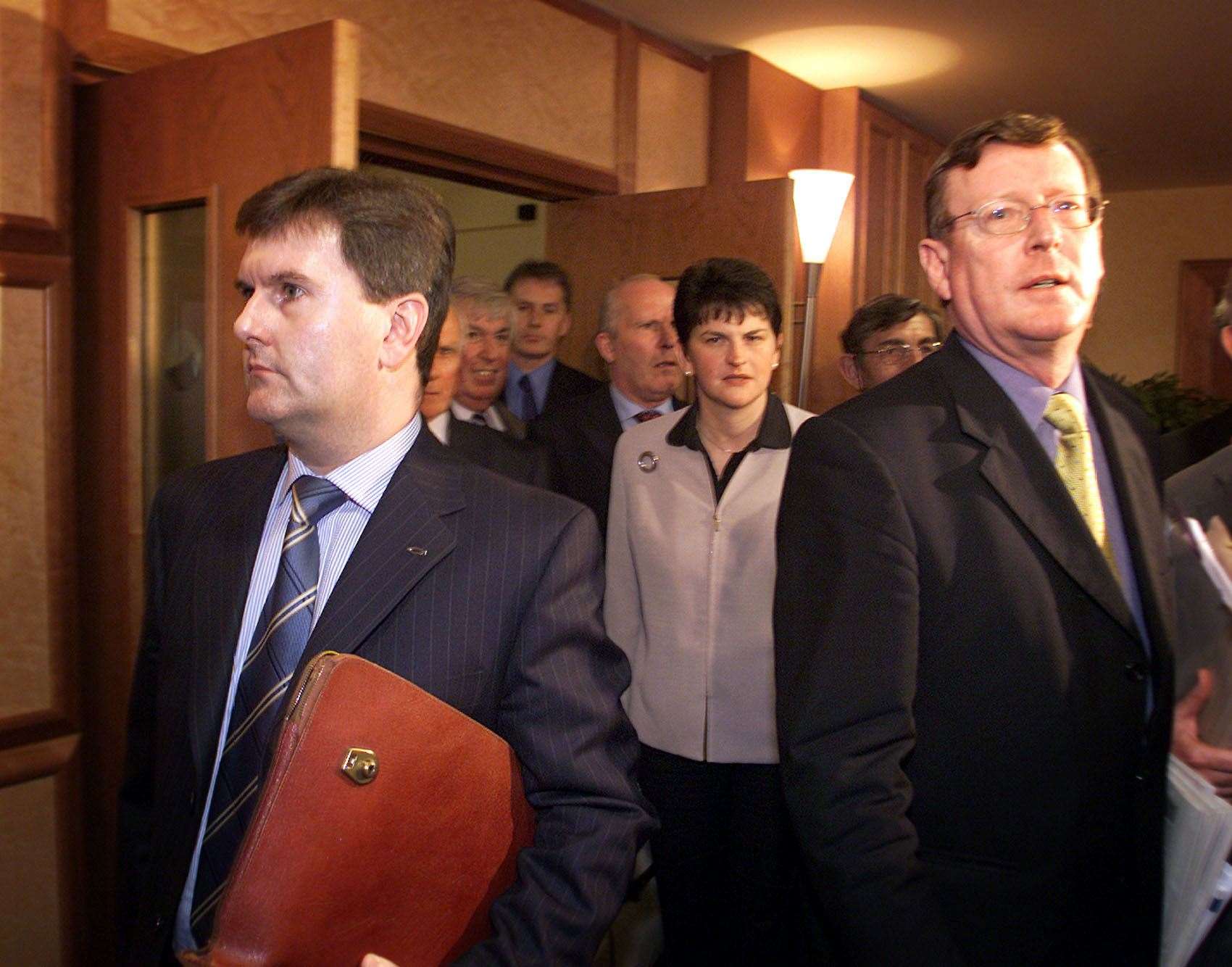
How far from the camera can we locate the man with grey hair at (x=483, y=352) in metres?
3.15

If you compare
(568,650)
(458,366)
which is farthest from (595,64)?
(568,650)

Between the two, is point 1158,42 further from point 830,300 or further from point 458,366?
point 458,366

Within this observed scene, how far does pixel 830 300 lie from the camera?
530 centimetres

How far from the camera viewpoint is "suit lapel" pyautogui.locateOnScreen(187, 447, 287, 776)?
127cm

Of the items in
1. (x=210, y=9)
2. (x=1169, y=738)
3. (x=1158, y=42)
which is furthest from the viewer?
(x=1158, y=42)

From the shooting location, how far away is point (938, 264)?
1402mm

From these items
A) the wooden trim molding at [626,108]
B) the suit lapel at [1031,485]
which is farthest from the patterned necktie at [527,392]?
the suit lapel at [1031,485]

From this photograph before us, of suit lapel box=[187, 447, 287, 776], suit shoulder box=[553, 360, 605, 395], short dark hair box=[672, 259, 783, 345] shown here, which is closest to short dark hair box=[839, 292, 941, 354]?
short dark hair box=[672, 259, 783, 345]

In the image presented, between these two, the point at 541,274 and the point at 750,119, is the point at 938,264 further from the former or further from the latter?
the point at 750,119

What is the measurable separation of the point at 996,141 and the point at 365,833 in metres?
1.10

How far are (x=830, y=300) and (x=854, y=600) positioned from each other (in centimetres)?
433

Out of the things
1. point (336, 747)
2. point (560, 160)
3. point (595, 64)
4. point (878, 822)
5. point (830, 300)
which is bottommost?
point (878, 822)

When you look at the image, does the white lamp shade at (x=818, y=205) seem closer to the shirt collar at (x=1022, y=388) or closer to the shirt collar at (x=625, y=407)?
the shirt collar at (x=625, y=407)

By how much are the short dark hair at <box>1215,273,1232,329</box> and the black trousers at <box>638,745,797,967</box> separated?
124 centimetres
